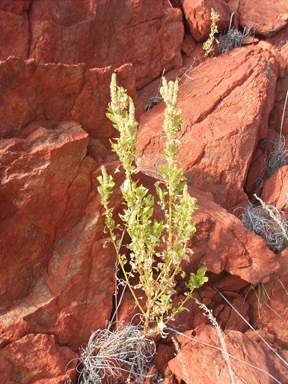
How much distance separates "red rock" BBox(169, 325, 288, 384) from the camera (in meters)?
2.26

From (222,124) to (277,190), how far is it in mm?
1159

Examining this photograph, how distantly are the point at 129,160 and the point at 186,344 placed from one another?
1.56 m

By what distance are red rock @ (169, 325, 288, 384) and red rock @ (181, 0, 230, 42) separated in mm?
5187

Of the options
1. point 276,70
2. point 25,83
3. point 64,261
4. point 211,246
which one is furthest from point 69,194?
point 276,70

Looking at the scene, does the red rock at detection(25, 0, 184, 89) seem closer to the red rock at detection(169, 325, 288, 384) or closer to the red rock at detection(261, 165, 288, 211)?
the red rock at detection(261, 165, 288, 211)

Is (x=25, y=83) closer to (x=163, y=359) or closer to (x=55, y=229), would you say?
(x=55, y=229)

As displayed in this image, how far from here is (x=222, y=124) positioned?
439cm

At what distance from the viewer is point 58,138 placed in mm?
2396

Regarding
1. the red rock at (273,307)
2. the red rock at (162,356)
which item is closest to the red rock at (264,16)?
the red rock at (273,307)

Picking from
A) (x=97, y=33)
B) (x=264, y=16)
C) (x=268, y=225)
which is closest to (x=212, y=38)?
(x=264, y=16)

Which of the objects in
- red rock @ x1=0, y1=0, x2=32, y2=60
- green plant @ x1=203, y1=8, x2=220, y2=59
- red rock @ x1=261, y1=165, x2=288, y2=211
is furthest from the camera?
green plant @ x1=203, y1=8, x2=220, y2=59

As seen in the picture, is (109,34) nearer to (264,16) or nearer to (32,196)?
(264,16)

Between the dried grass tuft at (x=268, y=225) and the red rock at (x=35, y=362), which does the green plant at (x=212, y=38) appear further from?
the red rock at (x=35, y=362)

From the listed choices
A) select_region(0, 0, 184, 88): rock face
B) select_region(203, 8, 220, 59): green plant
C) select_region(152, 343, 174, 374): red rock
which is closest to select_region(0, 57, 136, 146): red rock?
→ select_region(152, 343, 174, 374): red rock
